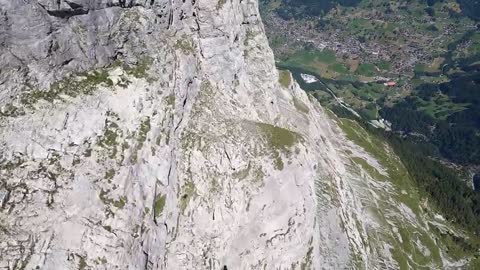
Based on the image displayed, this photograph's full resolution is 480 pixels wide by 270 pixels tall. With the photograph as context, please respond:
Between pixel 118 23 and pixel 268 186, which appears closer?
pixel 118 23

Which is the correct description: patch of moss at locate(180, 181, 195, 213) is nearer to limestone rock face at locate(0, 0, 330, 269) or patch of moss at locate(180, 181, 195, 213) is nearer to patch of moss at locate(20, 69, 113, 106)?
limestone rock face at locate(0, 0, 330, 269)

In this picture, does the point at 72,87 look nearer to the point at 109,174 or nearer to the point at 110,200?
the point at 109,174

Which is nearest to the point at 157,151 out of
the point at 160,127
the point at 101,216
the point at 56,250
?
the point at 160,127

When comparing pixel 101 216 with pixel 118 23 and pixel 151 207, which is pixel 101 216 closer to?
pixel 151 207

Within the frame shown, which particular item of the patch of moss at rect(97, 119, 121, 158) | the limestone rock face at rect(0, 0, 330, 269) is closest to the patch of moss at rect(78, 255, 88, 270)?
the limestone rock face at rect(0, 0, 330, 269)

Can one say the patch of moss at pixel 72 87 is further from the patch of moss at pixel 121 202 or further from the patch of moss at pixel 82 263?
the patch of moss at pixel 82 263

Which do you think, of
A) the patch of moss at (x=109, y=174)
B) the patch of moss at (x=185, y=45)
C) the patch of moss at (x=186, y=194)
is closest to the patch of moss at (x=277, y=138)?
the patch of moss at (x=185, y=45)
